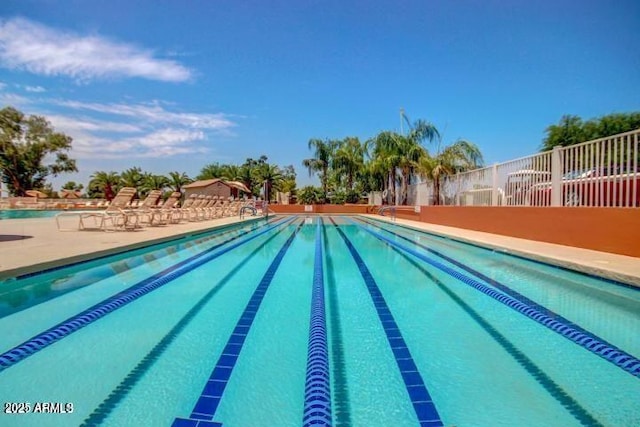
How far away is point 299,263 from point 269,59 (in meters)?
13.7

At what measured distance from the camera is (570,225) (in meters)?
6.57

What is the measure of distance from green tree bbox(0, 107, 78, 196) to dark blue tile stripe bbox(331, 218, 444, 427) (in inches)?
1823

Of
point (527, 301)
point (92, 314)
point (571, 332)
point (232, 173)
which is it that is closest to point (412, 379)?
point (571, 332)

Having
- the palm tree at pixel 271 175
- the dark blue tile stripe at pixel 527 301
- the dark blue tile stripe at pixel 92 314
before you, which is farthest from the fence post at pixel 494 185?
the palm tree at pixel 271 175

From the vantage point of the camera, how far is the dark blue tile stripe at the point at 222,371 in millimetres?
1848

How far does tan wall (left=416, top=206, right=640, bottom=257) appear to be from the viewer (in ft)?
17.5

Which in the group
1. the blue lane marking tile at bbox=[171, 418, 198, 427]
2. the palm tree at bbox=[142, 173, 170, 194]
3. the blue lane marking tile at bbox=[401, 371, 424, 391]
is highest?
the palm tree at bbox=[142, 173, 170, 194]

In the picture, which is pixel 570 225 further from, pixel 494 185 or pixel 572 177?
pixel 494 185

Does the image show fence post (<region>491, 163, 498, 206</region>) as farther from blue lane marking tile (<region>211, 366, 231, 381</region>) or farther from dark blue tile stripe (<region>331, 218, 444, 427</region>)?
blue lane marking tile (<region>211, 366, 231, 381</region>)

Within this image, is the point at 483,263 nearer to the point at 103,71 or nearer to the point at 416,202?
the point at 416,202

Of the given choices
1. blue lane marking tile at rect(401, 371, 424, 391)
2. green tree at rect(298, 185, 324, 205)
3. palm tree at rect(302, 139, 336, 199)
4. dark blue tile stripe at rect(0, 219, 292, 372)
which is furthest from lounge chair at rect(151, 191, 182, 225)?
palm tree at rect(302, 139, 336, 199)

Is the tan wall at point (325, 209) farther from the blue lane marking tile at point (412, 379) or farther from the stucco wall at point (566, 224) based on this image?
the blue lane marking tile at point (412, 379)

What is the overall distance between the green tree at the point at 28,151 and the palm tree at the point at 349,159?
30.8m

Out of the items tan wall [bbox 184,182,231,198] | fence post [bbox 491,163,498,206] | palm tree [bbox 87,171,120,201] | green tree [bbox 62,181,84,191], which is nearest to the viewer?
Result: fence post [bbox 491,163,498,206]
